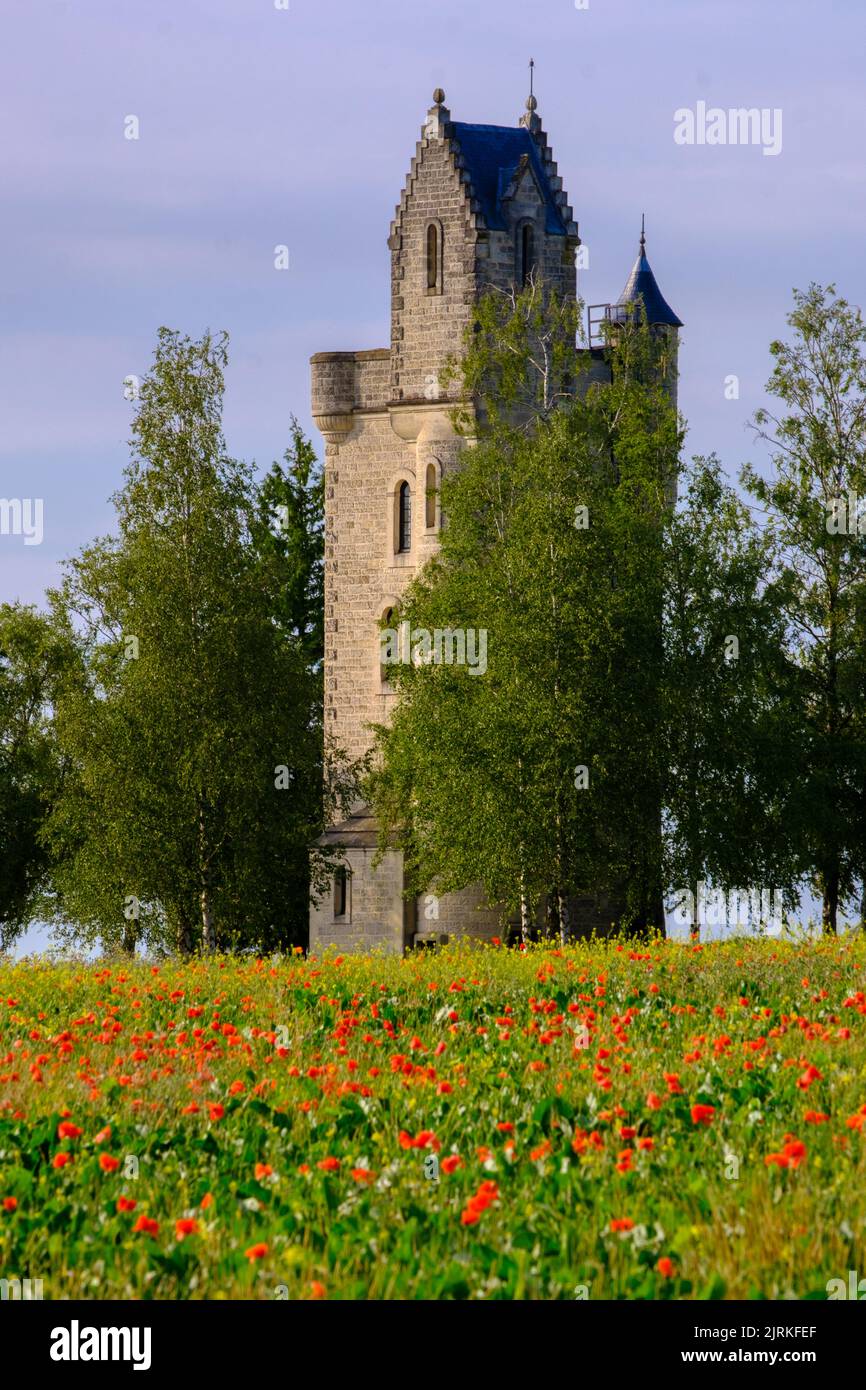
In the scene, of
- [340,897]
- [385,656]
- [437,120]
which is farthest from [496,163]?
[340,897]

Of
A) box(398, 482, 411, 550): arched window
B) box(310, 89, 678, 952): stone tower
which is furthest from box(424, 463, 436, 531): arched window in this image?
box(398, 482, 411, 550): arched window

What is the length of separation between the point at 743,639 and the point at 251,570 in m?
9.55

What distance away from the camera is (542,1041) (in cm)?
1266

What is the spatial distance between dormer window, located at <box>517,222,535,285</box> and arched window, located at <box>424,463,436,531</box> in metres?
4.40

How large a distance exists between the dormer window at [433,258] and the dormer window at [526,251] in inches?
67.0

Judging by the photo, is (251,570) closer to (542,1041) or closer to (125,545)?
(125,545)

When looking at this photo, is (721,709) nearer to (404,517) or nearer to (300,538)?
(404,517)

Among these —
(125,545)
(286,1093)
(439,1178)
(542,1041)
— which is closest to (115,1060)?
(286,1093)

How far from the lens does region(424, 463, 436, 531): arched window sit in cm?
3934

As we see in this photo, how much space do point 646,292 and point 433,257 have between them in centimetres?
1007

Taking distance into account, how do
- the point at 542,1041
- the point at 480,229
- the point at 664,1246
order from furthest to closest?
the point at 480,229
the point at 542,1041
the point at 664,1246

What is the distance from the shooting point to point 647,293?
47.8 metres

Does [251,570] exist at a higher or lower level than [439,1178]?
higher
